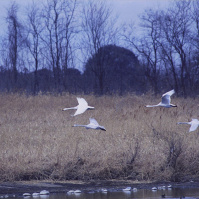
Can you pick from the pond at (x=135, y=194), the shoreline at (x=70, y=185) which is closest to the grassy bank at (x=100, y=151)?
the shoreline at (x=70, y=185)

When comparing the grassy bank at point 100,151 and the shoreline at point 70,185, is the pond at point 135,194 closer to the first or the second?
the shoreline at point 70,185

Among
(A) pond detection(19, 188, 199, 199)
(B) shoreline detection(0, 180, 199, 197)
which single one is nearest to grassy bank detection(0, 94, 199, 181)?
(B) shoreline detection(0, 180, 199, 197)

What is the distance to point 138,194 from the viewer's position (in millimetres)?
9477

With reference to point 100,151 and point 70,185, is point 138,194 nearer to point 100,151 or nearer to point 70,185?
point 70,185

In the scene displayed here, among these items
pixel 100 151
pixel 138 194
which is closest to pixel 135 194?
pixel 138 194

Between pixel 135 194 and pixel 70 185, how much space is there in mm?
1704

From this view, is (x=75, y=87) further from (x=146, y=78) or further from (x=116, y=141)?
(x=116, y=141)

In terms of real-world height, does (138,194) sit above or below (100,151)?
below

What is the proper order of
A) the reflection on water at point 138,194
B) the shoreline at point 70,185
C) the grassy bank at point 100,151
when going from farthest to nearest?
1. the grassy bank at point 100,151
2. the shoreline at point 70,185
3. the reflection on water at point 138,194

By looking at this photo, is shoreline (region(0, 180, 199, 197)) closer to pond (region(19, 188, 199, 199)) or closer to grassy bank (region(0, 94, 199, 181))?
grassy bank (region(0, 94, 199, 181))

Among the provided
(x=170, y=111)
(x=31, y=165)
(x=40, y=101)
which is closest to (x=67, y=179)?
(x=31, y=165)

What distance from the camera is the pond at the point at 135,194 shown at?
9.14m

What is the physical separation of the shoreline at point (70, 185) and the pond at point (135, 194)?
15.8 inches

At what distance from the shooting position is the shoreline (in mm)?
9953
